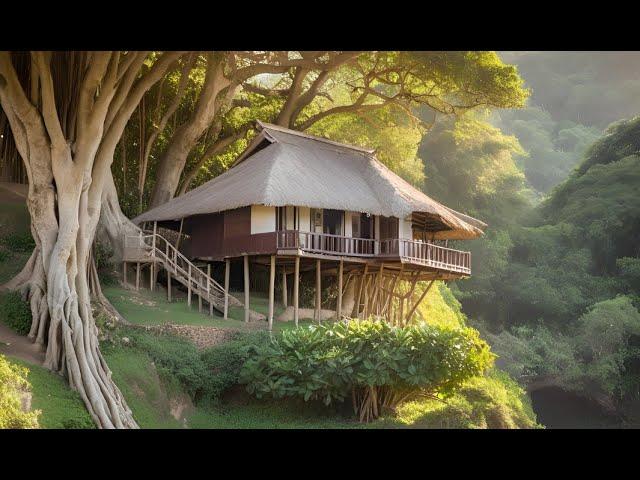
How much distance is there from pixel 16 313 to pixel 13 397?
403cm

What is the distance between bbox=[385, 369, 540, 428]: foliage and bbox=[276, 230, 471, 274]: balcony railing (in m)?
3.65

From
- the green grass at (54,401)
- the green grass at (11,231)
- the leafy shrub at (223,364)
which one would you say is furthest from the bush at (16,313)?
the leafy shrub at (223,364)

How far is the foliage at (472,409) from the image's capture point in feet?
64.0

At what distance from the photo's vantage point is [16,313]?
669 inches

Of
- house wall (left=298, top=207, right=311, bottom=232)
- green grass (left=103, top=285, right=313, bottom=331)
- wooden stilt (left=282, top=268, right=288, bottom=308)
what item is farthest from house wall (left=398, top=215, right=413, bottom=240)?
green grass (left=103, top=285, right=313, bottom=331)

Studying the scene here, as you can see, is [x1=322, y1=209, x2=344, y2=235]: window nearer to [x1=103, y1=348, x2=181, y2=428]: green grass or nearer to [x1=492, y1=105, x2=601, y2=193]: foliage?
[x1=103, y1=348, x2=181, y2=428]: green grass

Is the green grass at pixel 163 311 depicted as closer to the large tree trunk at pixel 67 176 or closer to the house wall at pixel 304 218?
the house wall at pixel 304 218

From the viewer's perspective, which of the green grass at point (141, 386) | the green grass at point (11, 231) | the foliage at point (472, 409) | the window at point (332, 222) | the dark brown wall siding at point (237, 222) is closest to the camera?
the green grass at point (141, 386)

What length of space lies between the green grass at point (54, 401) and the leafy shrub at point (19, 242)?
23.4ft

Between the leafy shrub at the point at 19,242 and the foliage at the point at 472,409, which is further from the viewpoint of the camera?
the leafy shrub at the point at 19,242

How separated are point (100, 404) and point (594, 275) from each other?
3175 cm

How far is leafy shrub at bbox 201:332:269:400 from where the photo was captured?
1912 cm
